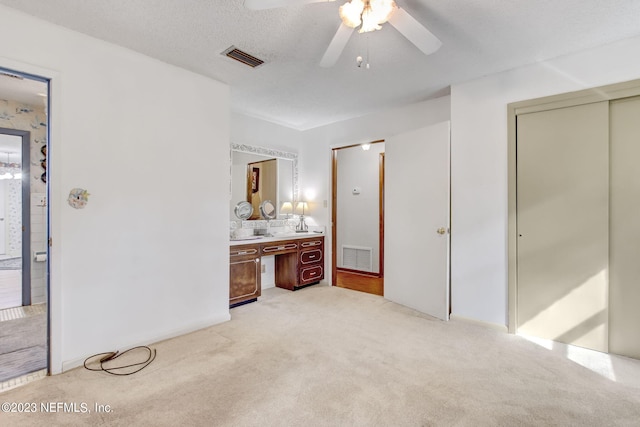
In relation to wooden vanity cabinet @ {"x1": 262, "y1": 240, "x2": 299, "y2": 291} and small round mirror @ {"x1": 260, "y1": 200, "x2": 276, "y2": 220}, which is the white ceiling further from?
wooden vanity cabinet @ {"x1": 262, "y1": 240, "x2": 299, "y2": 291}

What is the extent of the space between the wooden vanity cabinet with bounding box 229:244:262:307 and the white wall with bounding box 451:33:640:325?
2.25 metres

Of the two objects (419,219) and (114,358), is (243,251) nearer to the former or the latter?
(114,358)

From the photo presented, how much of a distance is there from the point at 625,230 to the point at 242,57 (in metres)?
3.41

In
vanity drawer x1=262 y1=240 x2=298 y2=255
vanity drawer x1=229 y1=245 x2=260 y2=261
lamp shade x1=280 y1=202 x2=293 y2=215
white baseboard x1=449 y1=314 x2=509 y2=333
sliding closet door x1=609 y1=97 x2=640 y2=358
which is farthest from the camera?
lamp shade x1=280 y1=202 x2=293 y2=215

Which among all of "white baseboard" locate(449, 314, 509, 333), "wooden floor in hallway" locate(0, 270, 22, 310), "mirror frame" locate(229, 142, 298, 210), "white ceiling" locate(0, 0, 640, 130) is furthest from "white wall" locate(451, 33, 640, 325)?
"wooden floor in hallway" locate(0, 270, 22, 310)

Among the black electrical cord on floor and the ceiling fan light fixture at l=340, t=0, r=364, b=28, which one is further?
the black electrical cord on floor

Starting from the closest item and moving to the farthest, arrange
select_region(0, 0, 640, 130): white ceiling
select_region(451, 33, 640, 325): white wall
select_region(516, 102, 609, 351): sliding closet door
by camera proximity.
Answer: select_region(0, 0, 640, 130): white ceiling
select_region(516, 102, 609, 351): sliding closet door
select_region(451, 33, 640, 325): white wall

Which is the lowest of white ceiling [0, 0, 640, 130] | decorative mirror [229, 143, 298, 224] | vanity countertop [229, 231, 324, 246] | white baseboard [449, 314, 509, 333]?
white baseboard [449, 314, 509, 333]

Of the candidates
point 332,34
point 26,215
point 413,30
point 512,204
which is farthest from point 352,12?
point 26,215

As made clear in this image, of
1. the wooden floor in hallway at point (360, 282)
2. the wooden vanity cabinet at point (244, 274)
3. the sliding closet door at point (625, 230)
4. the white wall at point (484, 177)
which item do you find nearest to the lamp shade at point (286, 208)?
the wooden vanity cabinet at point (244, 274)

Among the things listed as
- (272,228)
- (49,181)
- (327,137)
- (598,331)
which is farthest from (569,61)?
(49,181)

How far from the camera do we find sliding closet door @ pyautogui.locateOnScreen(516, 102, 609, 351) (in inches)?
97.3

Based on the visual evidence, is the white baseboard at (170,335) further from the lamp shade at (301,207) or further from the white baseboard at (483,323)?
the white baseboard at (483,323)

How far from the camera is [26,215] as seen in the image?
3.76 metres
